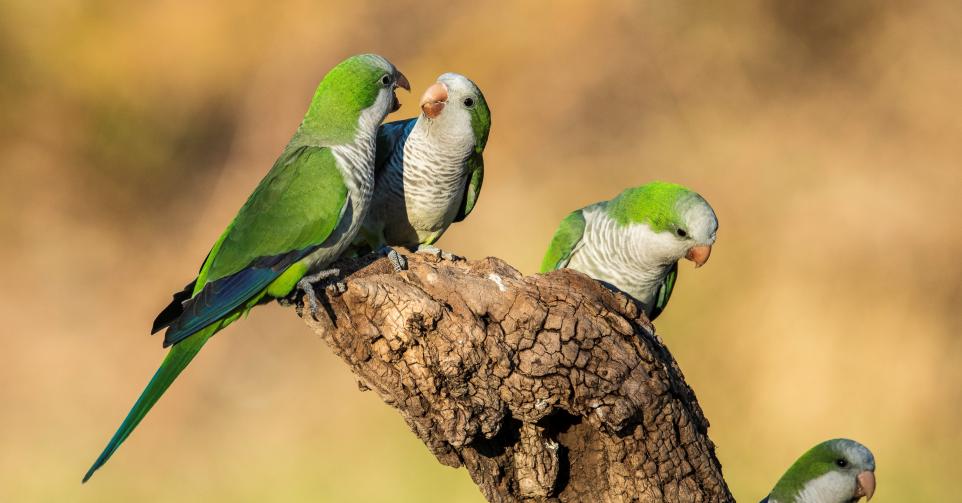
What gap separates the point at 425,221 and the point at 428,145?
378 millimetres

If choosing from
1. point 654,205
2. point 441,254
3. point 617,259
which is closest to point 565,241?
point 617,259

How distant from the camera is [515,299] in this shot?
3.46m

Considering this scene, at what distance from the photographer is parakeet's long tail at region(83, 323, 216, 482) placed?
11.0ft

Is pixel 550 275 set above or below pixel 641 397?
above

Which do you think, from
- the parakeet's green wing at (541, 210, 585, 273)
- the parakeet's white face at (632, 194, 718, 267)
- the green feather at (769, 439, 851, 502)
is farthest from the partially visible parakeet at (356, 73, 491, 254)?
the green feather at (769, 439, 851, 502)

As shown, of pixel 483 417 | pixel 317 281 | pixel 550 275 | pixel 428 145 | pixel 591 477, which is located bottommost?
pixel 591 477

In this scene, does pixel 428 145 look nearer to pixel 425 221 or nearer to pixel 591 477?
pixel 425 221

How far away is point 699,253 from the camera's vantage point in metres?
4.59

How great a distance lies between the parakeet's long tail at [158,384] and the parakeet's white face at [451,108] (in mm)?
1406

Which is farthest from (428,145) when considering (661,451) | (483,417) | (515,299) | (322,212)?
(661,451)

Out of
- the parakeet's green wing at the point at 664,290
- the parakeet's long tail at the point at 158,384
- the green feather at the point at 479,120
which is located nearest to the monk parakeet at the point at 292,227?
the parakeet's long tail at the point at 158,384

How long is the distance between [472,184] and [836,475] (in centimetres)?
224

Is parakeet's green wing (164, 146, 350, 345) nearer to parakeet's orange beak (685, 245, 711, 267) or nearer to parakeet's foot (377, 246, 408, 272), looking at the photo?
parakeet's foot (377, 246, 408, 272)

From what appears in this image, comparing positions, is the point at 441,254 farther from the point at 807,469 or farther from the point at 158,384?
the point at 807,469
